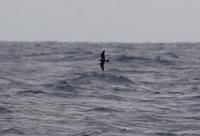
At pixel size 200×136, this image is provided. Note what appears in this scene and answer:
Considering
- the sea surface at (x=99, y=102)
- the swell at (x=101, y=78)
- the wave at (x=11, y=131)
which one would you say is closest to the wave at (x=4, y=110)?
the sea surface at (x=99, y=102)

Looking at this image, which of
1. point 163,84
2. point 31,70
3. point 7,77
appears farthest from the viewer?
point 31,70

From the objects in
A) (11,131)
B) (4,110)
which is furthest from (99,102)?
(11,131)

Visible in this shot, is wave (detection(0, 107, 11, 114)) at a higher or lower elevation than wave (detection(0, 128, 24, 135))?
higher

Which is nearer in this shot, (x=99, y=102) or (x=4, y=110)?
(x=4, y=110)

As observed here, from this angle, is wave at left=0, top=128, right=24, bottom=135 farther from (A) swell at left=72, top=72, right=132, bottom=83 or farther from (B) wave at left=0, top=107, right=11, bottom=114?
(A) swell at left=72, top=72, right=132, bottom=83

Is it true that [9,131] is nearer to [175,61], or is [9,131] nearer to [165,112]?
[165,112]

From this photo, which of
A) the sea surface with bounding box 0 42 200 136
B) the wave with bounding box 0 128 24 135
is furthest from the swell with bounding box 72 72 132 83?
the wave with bounding box 0 128 24 135

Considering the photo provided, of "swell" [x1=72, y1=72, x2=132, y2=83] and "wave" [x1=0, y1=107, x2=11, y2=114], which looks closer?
"wave" [x1=0, y1=107, x2=11, y2=114]

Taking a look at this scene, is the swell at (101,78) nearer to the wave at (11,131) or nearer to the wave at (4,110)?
the wave at (4,110)

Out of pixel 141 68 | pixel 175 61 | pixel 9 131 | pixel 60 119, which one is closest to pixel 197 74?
pixel 141 68

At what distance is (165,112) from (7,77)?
1161 cm

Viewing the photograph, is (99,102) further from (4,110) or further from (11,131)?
(11,131)

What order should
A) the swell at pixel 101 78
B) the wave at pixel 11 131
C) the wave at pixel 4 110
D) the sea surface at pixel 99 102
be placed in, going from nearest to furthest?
the wave at pixel 11 131 < the sea surface at pixel 99 102 < the wave at pixel 4 110 < the swell at pixel 101 78

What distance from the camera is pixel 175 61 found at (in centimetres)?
4000
